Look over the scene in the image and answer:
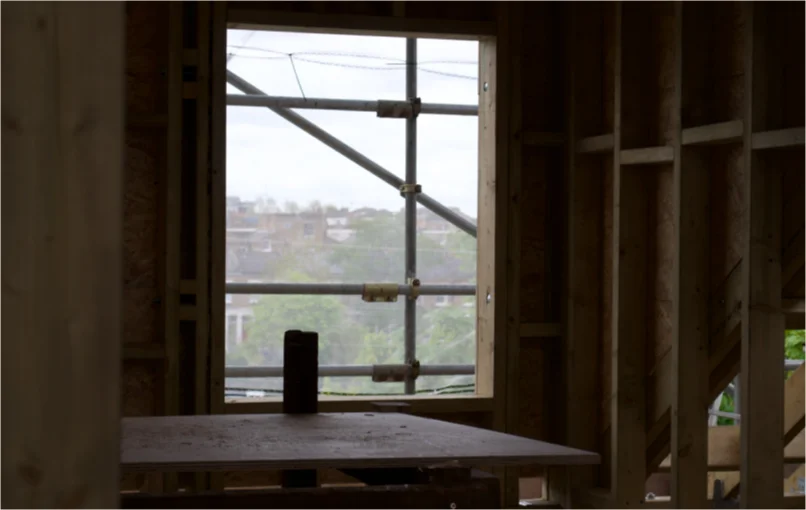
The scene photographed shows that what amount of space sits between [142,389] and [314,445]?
2278mm

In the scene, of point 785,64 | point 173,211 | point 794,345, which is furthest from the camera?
point 794,345

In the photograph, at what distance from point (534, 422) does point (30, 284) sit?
164 inches

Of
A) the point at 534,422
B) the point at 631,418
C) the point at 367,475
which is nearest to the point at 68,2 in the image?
the point at 367,475

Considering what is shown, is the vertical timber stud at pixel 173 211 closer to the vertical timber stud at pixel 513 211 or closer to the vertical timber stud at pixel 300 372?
the vertical timber stud at pixel 300 372

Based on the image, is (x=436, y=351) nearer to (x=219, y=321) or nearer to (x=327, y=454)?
(x=219, y=321)

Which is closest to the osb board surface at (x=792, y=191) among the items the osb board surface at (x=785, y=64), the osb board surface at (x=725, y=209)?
the osb board surface at (x=785, y=64)

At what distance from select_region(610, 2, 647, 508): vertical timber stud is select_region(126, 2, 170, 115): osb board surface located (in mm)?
1944

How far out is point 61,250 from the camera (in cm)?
137

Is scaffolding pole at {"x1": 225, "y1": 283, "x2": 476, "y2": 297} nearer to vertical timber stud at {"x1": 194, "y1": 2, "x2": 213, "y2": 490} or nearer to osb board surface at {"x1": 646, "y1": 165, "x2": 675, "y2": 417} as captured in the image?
vertical timber stud at {"x1": 194, "y1": 2, "x2": 213, "y2": 490}

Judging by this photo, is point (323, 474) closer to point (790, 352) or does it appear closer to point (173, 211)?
point (173, 211)

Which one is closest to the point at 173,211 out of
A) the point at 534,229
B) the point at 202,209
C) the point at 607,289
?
the point at 202,209

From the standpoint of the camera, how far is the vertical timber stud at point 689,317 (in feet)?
14.1

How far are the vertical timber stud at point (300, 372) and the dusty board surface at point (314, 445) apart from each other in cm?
20

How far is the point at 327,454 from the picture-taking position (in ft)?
8.61
